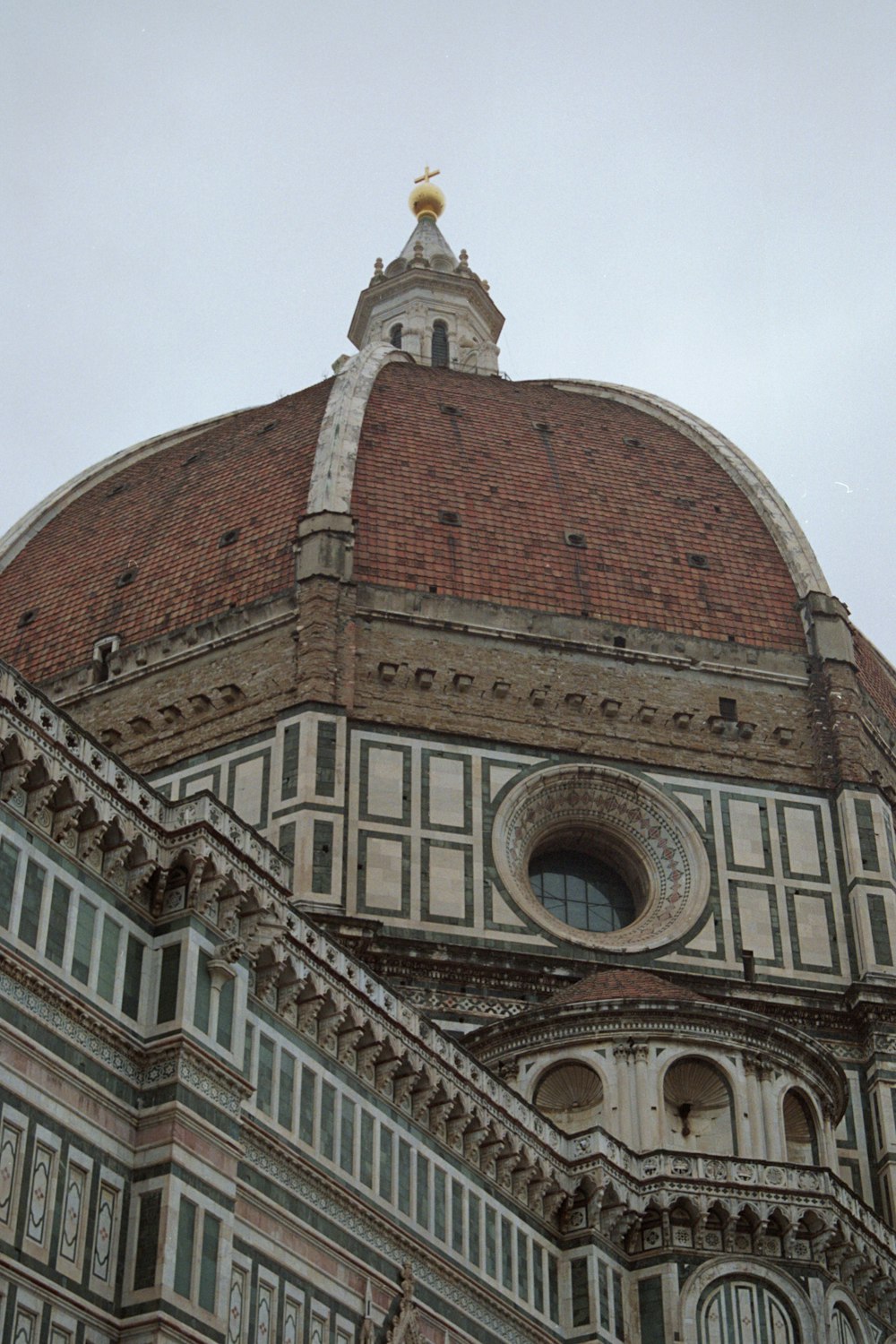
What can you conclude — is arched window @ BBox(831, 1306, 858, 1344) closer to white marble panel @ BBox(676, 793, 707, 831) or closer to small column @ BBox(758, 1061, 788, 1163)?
small column @ BBox(758, 1061, 788, 1163)

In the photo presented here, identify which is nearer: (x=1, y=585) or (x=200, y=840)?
(x=200, y=840)

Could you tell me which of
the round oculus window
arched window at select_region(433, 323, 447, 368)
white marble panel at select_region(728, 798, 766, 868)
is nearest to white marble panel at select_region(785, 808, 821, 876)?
white marble panel at select_region(728, 798, 766, 868)

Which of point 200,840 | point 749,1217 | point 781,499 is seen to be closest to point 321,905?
point 749,1217

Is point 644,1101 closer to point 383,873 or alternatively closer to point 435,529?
point 383,873

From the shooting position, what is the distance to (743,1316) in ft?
100

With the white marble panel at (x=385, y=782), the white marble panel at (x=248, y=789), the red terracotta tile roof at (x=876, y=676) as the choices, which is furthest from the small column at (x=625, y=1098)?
the red terracotta tile roof at (x=876, y=676)

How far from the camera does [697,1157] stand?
3155 centimetres

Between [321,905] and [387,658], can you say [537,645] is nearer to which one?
[387,658]

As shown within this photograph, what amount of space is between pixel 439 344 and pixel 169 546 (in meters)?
18.7

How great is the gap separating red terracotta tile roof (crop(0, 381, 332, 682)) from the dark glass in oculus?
711cm

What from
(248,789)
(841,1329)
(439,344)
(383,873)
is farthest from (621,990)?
(439,344)

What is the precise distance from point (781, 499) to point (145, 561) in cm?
1323

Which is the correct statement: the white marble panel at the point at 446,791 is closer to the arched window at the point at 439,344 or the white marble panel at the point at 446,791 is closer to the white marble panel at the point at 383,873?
the white marble panel at the point at 383,873

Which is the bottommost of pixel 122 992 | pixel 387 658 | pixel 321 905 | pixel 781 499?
pixel 122 992
